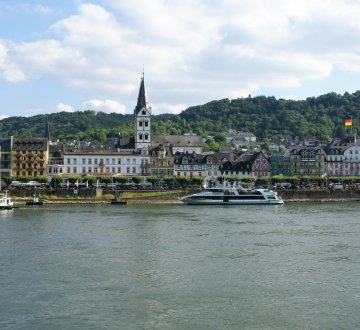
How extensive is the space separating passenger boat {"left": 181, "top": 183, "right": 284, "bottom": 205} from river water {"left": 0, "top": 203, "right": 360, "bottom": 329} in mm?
28475

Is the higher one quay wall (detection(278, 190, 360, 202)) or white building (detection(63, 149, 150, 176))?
white building (detection(63, 149, 150, 176))

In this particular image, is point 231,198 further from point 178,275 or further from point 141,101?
point 178,275

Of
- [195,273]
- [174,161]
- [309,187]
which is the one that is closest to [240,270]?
[195,273]

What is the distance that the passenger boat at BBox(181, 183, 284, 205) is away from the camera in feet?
279

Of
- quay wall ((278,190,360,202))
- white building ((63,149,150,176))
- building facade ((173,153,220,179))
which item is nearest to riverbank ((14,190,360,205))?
quay wall ((278,190,360,202))

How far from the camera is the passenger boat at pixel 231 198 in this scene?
3351 inches

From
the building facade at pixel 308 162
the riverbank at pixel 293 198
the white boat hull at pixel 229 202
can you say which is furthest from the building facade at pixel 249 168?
the white boat hull at pixel 229 202

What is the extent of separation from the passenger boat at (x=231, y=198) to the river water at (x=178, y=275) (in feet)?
93.4

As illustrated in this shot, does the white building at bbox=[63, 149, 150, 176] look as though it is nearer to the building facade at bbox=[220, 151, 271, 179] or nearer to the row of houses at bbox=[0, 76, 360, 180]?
the row of houses at bbox=[0, 76, 360, 180]

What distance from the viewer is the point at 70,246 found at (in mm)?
42031

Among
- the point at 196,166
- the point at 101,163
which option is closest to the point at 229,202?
the point at 196,166

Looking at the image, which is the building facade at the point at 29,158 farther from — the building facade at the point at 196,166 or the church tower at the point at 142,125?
the building facade at the point at 196,166

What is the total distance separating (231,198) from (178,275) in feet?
176

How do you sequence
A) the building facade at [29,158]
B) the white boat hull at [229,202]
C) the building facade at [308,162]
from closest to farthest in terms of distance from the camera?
the white boat hull at [229,202] < the building facade at [29,158] < the building facade at [308,162]
